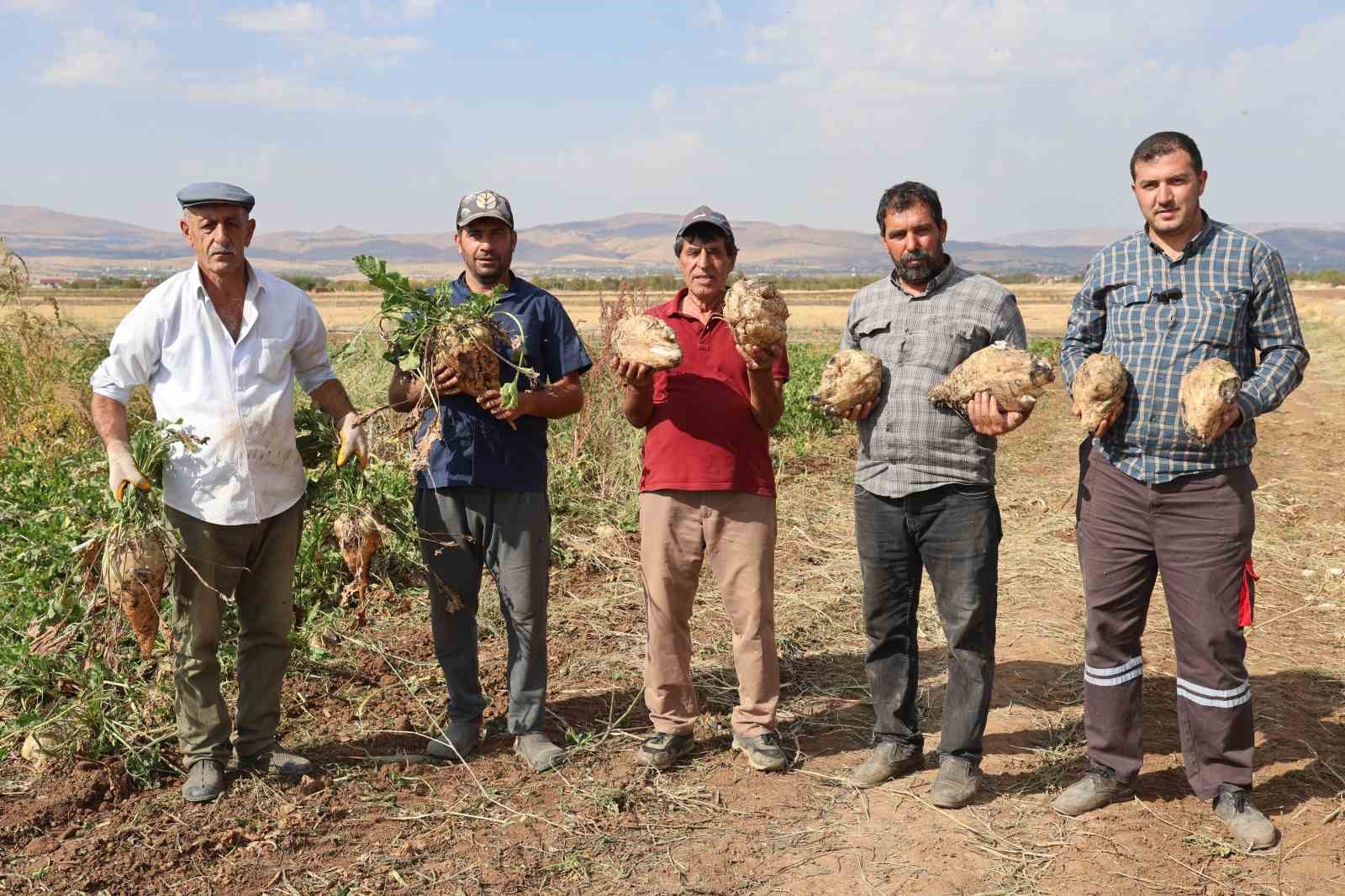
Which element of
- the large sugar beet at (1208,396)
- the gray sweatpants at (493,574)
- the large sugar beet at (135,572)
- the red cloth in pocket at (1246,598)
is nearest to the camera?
the large sugar beet at (1208,396)

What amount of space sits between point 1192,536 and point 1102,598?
0.38 m

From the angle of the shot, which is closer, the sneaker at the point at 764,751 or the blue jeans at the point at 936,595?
the blue jeans at the point at 936,595

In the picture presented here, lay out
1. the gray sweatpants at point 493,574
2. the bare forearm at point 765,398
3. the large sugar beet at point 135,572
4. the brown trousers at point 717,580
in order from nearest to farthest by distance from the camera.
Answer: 1. the large sugar beet at point 135,572
2. the bare forearm at point 765,398
3. the brown trousers at point 717,580
4. the gray sweatpants at point 493,574

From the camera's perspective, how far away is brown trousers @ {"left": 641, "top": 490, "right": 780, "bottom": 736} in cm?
397

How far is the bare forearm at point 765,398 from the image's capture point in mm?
3760

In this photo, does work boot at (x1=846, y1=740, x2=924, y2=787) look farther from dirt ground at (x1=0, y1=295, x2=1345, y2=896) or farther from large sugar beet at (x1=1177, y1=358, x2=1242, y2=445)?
large sugar beet at (x1=1177, y1=358, x2=1242, y2=445)

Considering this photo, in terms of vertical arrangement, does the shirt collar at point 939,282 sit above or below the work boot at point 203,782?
above

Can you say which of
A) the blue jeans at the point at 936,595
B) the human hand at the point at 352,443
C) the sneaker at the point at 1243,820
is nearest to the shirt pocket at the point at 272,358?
the human hand at the point at 352,443

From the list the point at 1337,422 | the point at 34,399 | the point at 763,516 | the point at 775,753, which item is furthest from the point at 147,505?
the point at 1337,422

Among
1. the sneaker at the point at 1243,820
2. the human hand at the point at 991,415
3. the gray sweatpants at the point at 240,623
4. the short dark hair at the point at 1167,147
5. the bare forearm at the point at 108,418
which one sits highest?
the short dark hair at the point at 1167,147

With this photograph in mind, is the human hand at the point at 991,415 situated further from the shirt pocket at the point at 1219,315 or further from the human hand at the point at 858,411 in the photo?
the shirt pocket at the point at 1219,315

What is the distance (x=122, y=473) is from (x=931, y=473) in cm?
284

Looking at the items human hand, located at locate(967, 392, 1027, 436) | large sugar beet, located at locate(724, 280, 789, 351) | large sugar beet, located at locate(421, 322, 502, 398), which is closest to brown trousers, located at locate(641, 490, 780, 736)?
large sugar beet, located at locate(724, 280, 789, 351)

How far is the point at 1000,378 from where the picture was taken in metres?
3.46
